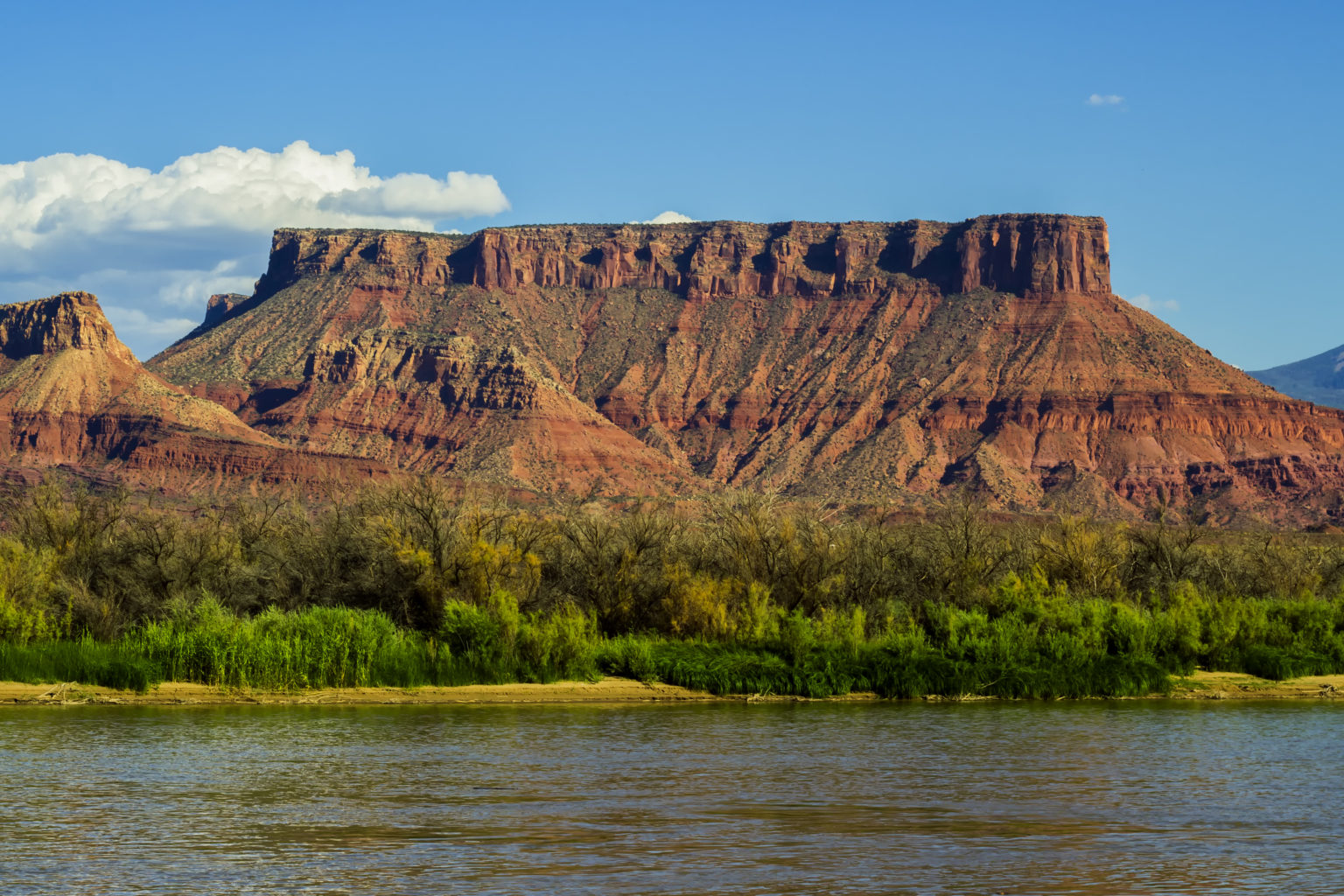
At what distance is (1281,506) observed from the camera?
15412 cm

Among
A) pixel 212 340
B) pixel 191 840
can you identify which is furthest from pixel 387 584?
pixel 212 340

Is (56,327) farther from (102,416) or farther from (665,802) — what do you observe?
(665,802)

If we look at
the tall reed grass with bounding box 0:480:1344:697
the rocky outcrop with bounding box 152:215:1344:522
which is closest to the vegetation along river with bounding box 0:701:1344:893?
the tall reed grass with bounding box 0:480:1344:697

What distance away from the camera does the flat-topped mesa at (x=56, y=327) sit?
164375 millimetres

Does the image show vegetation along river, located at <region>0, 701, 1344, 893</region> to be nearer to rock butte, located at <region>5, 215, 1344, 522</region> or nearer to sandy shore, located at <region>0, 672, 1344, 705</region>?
sandy shore, located at <region>0, 672, 1344, 705</region>

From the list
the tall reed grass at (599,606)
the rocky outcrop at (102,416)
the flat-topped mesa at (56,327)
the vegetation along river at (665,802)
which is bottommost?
the vegetation along river at (665,802)

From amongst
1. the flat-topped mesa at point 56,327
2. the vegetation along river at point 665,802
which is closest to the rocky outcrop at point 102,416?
the flat-topped mesa at point 56,327

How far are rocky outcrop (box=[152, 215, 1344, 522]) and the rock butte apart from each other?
312 mm

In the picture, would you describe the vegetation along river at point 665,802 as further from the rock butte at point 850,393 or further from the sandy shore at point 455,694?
the rock butte at point 850,393

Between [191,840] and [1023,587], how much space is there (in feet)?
82.5

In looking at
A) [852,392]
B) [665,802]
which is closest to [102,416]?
[852,392]

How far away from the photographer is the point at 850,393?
6969 inches

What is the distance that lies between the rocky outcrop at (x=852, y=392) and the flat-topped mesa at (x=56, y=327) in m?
14.4

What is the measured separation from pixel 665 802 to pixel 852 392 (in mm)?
158484
